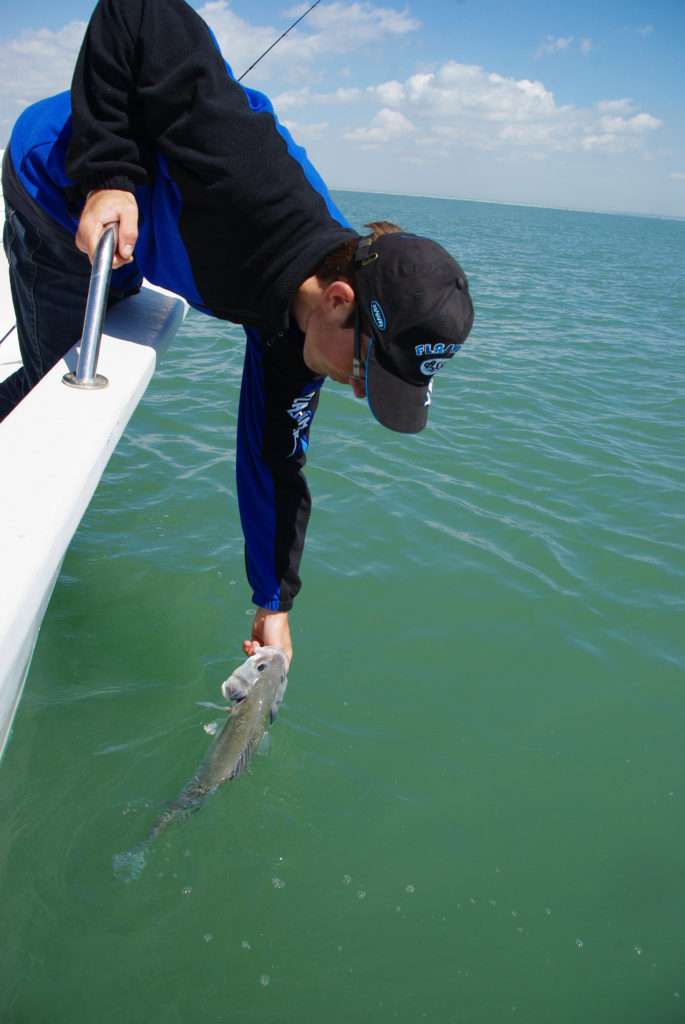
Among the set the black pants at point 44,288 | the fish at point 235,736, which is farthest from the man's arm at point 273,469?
the black pants at point 44,288

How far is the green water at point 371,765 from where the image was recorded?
9.16ft

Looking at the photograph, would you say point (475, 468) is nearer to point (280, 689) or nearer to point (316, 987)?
point (280, 689)

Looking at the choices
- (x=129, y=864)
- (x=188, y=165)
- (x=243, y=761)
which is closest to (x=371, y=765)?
(x=243, y=761)

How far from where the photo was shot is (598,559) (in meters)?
5.76

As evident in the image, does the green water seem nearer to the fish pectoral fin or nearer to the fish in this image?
the fish

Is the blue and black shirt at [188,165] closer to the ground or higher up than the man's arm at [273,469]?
higher up

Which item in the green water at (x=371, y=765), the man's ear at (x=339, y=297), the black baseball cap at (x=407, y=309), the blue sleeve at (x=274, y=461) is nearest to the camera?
the black baseball cap at (x=407, y=309)

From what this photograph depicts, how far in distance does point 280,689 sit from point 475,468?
4.67m

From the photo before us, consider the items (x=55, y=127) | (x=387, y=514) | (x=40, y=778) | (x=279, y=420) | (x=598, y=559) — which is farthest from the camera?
(x=387, y=514)

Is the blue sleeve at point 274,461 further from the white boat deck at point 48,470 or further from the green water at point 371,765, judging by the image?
the green water at point 371,765

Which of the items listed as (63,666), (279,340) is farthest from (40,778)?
(279,340)

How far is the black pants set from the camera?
2627 millimetres

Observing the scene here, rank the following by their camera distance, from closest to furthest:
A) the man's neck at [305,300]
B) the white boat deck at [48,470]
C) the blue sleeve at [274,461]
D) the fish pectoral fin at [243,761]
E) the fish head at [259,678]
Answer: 1. the white boat deck at [48,470]
2. the man's neck at [305,300]
3. the blue sleeve at [274,461]
4. the fish head at [259,678]
5. the fish pectoral fin at [243,761]

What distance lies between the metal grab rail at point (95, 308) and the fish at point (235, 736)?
1.31m
